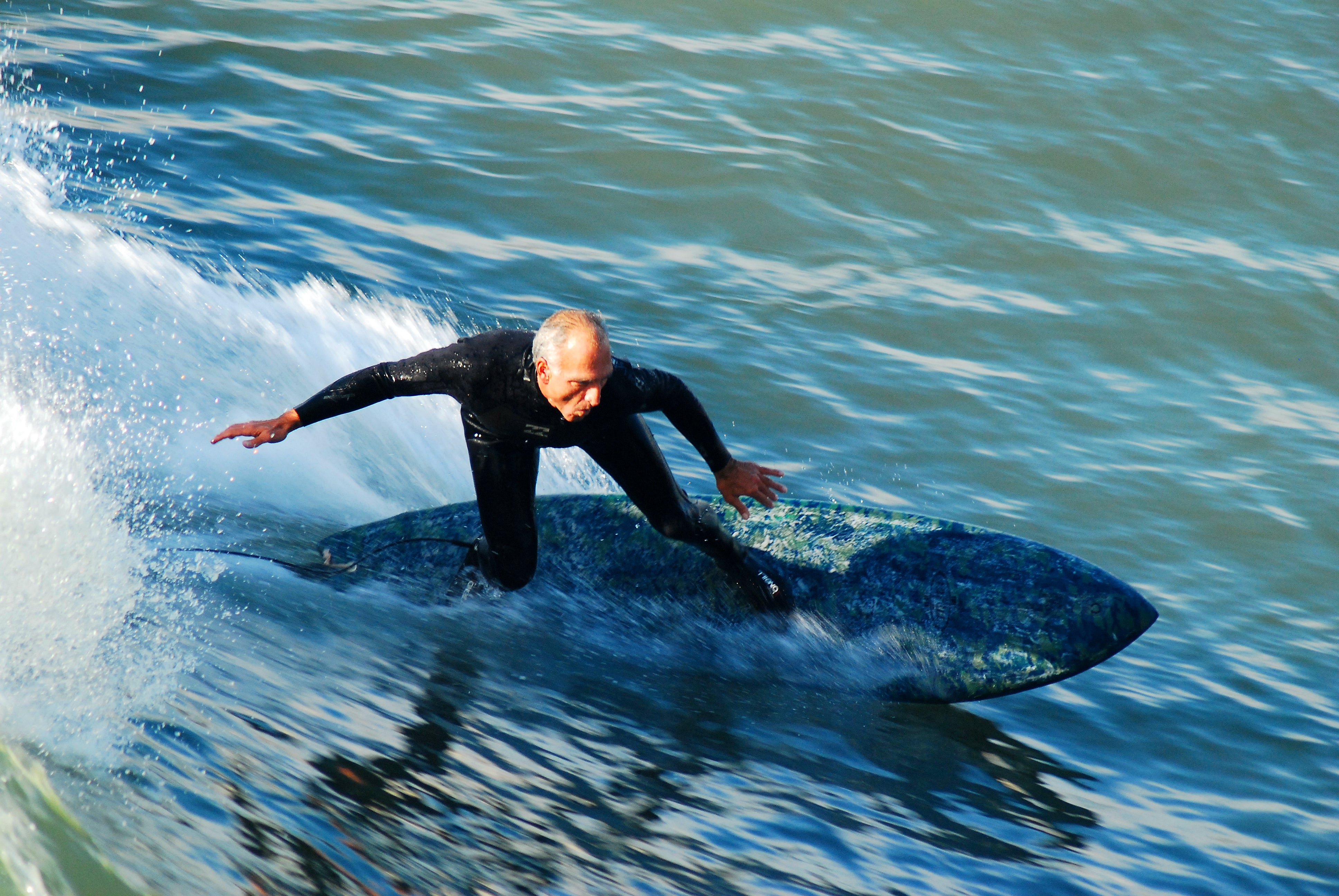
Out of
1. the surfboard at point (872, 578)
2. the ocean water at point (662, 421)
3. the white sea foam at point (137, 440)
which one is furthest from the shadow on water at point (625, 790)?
the white sea foam at point (137, 440)

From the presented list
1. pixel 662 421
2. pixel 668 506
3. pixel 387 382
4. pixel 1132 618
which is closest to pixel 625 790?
pixel 668 506

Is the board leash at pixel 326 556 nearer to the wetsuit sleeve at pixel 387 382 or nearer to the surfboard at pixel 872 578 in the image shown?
the surfboard at pixel 872 578

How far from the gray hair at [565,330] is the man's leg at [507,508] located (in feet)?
3.38

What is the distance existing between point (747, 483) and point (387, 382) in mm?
1642

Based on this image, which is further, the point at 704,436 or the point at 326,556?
the point at 326,556

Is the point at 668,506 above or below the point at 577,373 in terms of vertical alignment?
below

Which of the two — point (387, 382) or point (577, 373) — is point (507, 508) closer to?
point (387, 382)

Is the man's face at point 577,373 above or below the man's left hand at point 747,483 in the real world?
above

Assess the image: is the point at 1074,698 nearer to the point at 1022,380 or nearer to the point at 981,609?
the point at 981,609

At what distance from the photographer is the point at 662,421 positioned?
967 cm

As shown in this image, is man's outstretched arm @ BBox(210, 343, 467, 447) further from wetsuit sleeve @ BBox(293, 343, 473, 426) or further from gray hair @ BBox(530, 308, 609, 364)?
gray hair @ BBox(530, 308, 609, 364)

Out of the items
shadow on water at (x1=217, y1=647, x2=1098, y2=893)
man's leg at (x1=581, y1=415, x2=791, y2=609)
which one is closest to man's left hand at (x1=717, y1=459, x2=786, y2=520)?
man's leg at (x1=581, y1=415, x2=791, y2=609)

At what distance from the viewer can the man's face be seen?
4.68 m

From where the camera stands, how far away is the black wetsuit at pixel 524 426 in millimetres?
→ 5324
